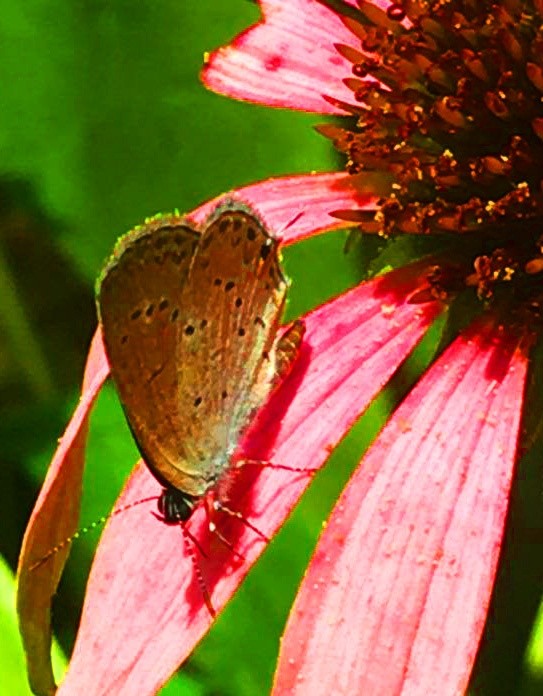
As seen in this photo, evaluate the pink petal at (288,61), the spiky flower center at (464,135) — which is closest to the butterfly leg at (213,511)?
the spiky flower center at (464,135)

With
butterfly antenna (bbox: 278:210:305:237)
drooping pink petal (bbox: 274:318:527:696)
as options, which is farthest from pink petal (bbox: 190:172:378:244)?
drooping pink petal (bbox: 274:318:527:696)

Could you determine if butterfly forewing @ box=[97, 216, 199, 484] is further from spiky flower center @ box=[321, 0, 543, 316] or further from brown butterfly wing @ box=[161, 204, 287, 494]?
spiky flower center @ box=[321, 0, 543, 316]

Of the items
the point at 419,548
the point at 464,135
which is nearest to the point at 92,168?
the point at 464,135

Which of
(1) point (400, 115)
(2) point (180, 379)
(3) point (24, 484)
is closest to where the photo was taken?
(2) point (180, 379)

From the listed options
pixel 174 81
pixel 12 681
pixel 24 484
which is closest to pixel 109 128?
pixel 174 81

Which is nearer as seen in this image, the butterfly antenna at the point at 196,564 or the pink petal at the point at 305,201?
the butterfly antenna at the point at 196,564

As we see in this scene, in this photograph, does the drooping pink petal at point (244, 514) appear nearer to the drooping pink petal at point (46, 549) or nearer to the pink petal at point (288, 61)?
the drooping pink petal at point (46, 549)

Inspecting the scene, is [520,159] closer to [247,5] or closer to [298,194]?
[298,194]
